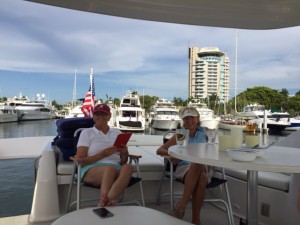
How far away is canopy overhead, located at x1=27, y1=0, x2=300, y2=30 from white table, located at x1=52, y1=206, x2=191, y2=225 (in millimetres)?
1445

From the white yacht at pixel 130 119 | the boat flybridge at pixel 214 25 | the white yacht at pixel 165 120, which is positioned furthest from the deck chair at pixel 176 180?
the white yacht at pixel 165 120

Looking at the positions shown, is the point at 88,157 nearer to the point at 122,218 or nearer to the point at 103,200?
the point at 103,200

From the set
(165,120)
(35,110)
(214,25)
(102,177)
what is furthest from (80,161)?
(35,110)

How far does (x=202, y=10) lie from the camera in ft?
8.25

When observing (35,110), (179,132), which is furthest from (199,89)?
(179,132)

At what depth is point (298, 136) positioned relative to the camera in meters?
2.90

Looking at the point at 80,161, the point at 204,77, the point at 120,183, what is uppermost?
the point at 204,77

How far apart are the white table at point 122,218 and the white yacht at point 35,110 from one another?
4742 cm

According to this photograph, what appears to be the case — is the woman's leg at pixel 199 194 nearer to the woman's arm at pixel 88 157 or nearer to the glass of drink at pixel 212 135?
the glass of drink at pixel 212 135

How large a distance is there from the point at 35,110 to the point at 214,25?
1965 inches

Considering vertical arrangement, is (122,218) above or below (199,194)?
above

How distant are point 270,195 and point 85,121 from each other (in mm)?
1895

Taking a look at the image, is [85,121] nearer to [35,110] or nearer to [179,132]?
[179,132]

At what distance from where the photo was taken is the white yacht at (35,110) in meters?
46.2
